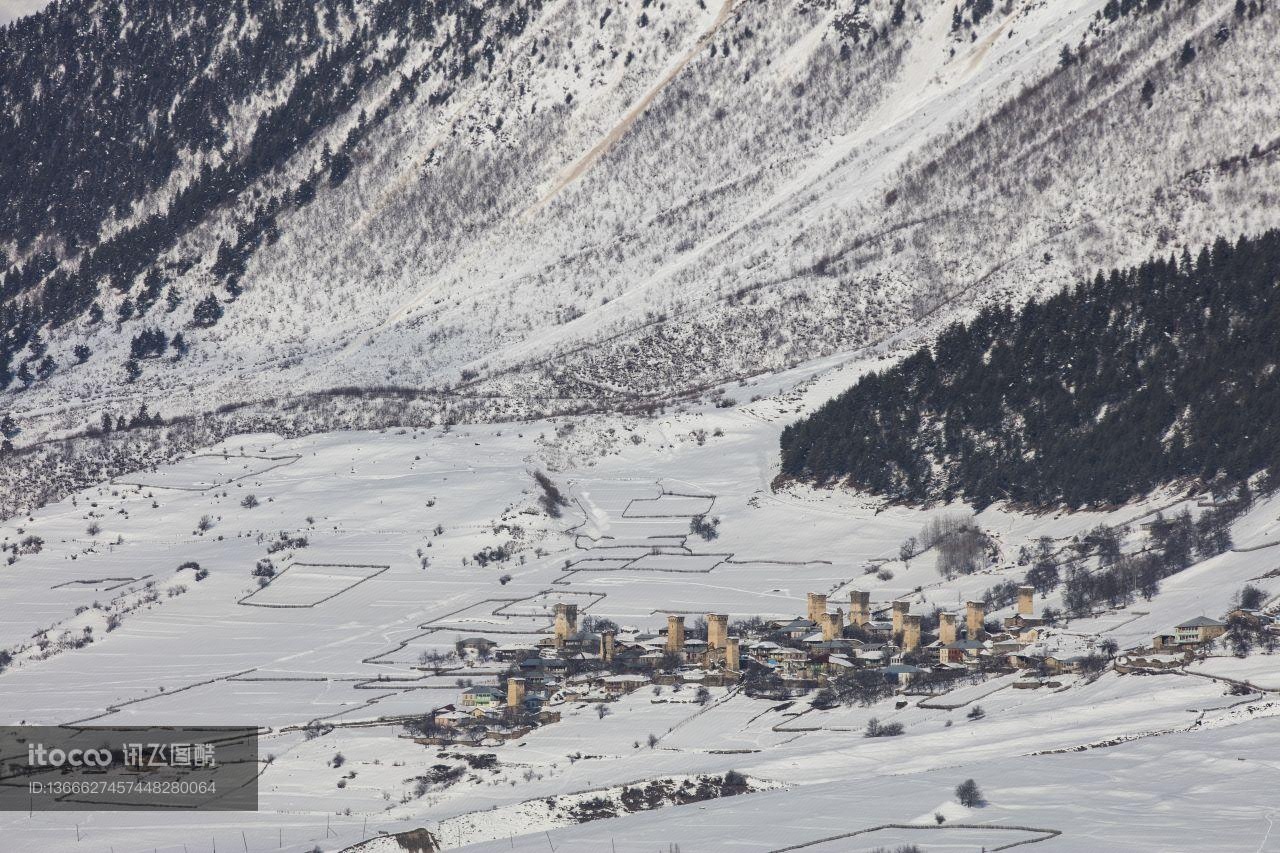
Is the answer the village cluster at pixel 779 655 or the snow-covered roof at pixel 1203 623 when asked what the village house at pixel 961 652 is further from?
the snow-covered roof at pixel 1203 623

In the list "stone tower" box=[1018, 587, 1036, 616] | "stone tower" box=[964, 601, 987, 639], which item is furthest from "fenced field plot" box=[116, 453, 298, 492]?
"stone tower" box=[1018, 587, 1036, 616]

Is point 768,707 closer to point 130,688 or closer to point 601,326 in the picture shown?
point 130,688

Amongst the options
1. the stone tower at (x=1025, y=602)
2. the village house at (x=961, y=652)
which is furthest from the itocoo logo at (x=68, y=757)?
the stone tower at (x=1025, y=602)

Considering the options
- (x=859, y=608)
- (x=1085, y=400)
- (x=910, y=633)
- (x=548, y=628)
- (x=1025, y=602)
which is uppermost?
(x=1085, y=400)

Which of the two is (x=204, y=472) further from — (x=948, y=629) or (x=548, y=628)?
(x=948, y=629)

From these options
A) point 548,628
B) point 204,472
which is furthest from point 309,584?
point 204,472

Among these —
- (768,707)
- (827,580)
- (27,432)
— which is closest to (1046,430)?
(827,580)
